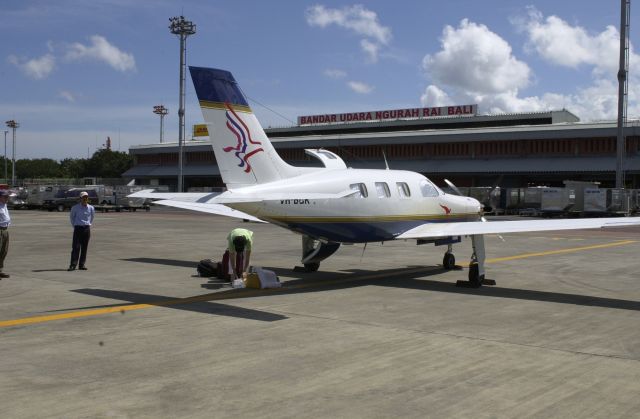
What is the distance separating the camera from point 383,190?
16.2 m

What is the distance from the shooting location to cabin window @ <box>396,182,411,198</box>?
54.8ft

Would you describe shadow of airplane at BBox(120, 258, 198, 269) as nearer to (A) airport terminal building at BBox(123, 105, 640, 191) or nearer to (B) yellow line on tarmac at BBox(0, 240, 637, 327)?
(B) yellow line on tarmac at BBox(0, 240, 637, 327)

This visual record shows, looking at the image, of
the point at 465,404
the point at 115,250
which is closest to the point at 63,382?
the point at 465,404

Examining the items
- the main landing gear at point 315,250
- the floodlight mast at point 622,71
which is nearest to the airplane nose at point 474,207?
the main landing gear at point 315,250

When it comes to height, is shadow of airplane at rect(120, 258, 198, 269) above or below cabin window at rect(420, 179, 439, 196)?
below

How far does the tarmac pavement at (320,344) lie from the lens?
6.76 m

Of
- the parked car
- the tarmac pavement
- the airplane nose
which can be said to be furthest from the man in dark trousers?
the parked car

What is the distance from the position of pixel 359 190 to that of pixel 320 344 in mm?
6720

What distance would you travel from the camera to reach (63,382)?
736 centimetres

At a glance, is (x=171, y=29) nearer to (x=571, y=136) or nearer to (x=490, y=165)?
(x=490, y=165)

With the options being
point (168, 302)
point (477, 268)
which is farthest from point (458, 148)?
point (168, 302)

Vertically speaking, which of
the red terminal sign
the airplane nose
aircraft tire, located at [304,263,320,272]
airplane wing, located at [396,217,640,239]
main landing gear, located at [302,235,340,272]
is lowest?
aircraft tire, located at [304,263,320,272]

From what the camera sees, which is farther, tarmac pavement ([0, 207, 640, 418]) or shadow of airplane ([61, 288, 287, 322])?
shadow of airplane ([61, 288, 287, 322])

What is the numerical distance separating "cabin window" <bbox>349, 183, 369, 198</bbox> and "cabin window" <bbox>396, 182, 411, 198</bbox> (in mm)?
1317
